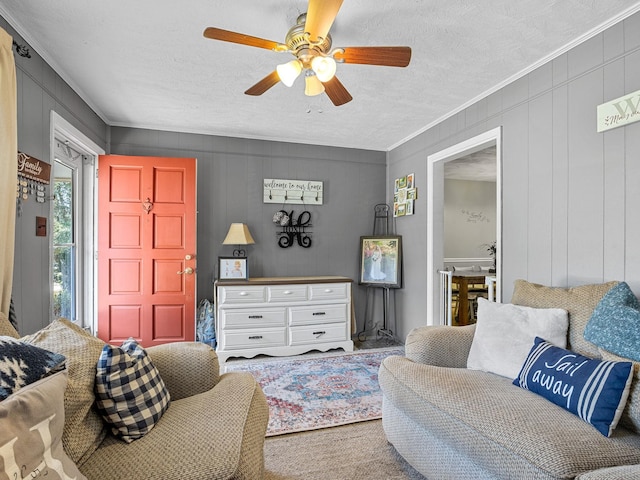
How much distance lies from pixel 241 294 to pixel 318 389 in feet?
4.05

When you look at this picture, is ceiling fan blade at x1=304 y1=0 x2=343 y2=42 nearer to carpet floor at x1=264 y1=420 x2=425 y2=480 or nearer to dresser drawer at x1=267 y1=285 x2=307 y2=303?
carpet floor at x1=264 y1=420 x2=425 y2=480

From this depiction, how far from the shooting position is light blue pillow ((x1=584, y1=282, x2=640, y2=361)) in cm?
145

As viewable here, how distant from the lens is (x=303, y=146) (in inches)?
164

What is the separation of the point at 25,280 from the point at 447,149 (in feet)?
11.2

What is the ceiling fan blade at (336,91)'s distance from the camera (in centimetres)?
200

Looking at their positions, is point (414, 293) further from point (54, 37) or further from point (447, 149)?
point (54, 37)

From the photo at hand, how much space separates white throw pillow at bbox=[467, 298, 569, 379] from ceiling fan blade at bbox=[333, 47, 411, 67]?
4.99 feet

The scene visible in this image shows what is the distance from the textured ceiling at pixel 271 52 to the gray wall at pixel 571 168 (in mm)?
148

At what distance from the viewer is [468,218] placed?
19.6 feet

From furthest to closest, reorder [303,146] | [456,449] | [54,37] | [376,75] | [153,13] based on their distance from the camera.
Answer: [303,146] < [376,75] < [54,37] < [153,13] < [456,449]

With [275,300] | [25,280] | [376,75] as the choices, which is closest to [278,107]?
[376,75]

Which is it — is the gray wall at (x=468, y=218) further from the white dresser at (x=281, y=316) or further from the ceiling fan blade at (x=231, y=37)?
the ceiling fan blade at (x=231, y=37)

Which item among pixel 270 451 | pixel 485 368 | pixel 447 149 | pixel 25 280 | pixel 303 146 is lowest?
pixel 270 451

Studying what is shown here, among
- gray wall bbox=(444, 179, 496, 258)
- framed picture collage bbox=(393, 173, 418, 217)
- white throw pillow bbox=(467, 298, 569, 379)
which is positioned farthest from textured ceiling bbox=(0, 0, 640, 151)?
gray wall bbox=(444, 179, 496, 258)
